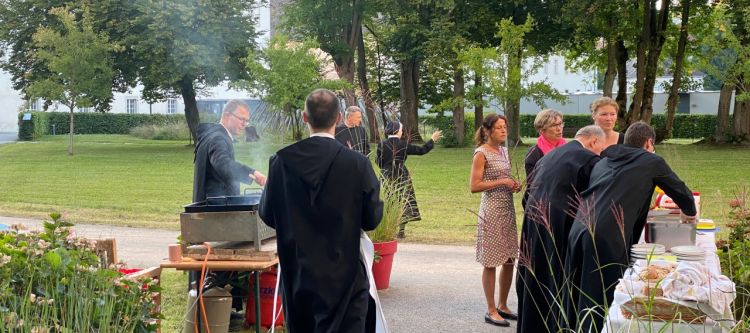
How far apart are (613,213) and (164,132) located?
44.1 m

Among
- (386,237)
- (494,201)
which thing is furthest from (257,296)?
(386,237)

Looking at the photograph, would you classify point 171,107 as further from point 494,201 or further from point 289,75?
point 494,201

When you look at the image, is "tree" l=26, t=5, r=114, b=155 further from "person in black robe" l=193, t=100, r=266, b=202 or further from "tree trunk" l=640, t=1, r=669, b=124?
"person in black robe" l=193, t=100, r=266, b=202

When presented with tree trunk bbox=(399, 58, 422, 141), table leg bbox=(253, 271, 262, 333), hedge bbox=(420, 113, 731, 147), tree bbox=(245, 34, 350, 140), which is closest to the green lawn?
table leg bbox=(253, 271, 262, 333)

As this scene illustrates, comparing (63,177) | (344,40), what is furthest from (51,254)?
(344,40)

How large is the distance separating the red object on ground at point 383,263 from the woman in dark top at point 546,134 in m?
→ 1.65

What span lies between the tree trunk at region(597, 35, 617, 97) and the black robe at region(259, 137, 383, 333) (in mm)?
29436

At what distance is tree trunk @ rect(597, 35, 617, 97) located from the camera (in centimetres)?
3238

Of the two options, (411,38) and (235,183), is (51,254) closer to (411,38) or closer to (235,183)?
(235,183)

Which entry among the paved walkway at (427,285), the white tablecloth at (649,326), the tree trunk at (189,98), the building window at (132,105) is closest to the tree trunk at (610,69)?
the tree trunk at (189,98)

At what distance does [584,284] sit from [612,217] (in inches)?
14.9

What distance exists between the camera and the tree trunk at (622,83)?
31.8 m

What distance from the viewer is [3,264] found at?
3.85 meters

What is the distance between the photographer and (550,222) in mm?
5312
